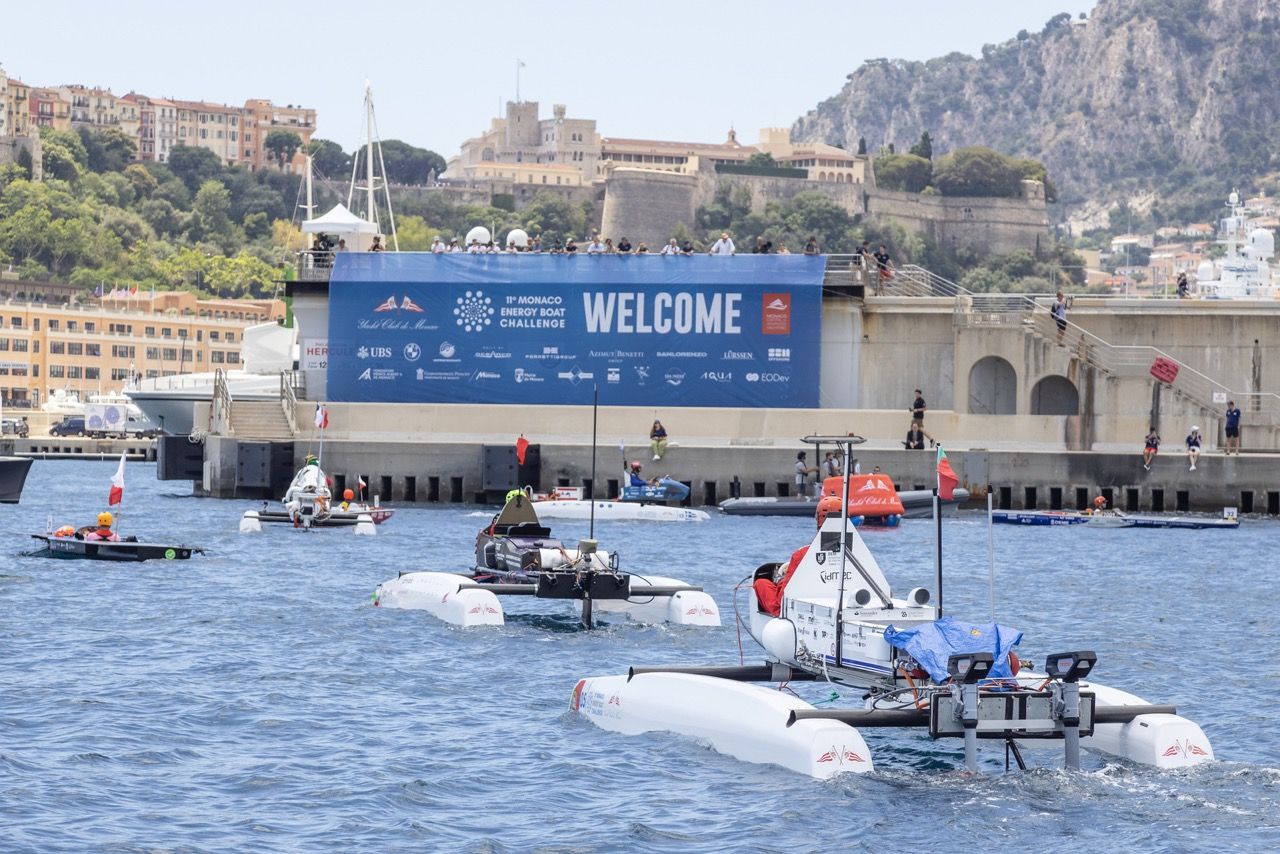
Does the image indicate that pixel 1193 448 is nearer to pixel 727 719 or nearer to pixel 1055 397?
pixel 1055 397

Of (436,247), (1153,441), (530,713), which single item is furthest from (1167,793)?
(436,247)

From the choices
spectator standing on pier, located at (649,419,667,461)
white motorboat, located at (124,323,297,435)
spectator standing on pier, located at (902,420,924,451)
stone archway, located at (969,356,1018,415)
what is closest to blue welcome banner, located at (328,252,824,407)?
spectator standing on pier, located at (649,419,667,461)

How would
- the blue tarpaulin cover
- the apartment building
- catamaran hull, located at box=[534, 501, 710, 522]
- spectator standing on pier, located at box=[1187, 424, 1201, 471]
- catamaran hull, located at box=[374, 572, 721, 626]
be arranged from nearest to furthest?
the blue tarpaulin cover, catamaran hull, located at box=[374, 572, 721, 626], catamaran hull, located at box=[534, 501, 710, 522], spectator standing on pier, located at box=[1187, 424, 1201, 471], the apartment building

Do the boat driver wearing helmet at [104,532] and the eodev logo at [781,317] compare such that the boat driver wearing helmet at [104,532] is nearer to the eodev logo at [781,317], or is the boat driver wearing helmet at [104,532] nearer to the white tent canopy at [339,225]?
the eodev logo at [781,317]

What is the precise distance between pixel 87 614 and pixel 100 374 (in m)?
133

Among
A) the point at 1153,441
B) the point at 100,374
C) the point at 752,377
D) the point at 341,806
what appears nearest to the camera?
the point at 341,806

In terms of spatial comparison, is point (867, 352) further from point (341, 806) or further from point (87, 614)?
point (341, 806)

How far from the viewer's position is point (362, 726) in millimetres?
25250

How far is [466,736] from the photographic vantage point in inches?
971

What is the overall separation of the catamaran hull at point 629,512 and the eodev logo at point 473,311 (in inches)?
437

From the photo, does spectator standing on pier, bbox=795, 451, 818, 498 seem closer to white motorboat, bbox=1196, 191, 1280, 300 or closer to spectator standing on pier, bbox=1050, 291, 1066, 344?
spectator standing on pier, bbox=1050, 291, 1066, 344

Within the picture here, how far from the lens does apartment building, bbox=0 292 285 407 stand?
16038 centimetres

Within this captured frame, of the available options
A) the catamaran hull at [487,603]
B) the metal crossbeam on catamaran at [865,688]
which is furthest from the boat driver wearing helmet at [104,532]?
the metal crossbeam on catamaran at [865,688]

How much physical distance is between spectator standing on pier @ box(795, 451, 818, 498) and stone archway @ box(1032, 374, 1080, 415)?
8869 mm
